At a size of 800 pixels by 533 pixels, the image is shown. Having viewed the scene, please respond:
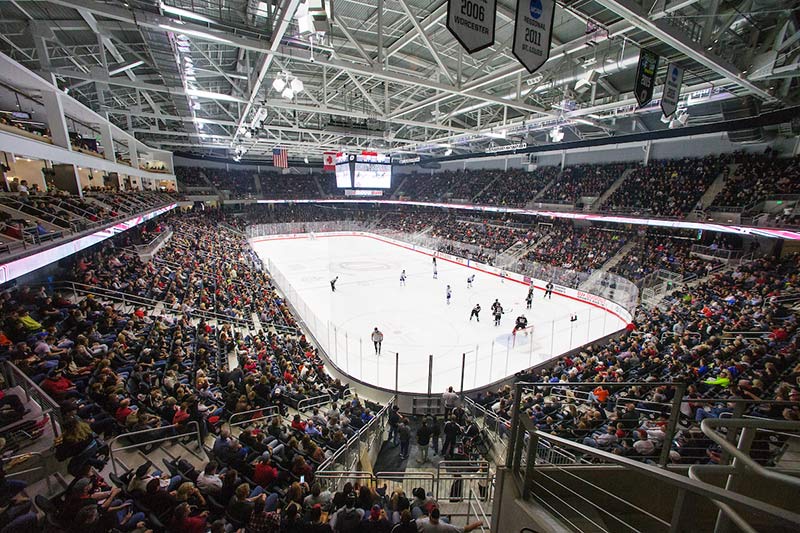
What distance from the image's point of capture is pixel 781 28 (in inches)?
341

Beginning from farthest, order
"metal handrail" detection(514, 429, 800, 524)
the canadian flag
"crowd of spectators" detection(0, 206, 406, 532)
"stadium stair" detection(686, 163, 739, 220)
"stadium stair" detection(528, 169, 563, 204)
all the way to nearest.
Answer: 1. "stadium stair" detection(528, 169, 563, 204)
2. the canadian flag
3. "stadium stair" detection(686, 163, 739, 220)
4. "crowd of spectators" detection(0, 206, 406, 532)
5. "metal handrail" detection(514, 429, 800, 524)

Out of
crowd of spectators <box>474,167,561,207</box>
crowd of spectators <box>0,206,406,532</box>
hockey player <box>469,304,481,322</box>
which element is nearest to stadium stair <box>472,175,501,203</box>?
crowd of spectators <box>474,167,561,207</box>

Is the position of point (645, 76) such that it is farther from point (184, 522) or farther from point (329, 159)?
point (329, 159)

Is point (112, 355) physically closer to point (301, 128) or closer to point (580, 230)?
point (301, 128)

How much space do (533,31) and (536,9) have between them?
0.33 meters

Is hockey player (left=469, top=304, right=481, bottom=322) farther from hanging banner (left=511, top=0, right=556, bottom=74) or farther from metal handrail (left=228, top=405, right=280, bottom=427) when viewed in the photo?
hanging banner (left=511, top=0, right=556, bottom=74)

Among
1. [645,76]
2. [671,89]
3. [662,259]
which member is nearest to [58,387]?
[645,76]

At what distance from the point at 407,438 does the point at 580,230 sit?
2524 centimetres

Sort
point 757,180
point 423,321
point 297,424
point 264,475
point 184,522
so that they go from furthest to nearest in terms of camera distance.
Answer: point 757,180
point 423,321
point 297,424
point 264,475
point 184,522

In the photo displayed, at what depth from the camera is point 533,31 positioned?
220 inches

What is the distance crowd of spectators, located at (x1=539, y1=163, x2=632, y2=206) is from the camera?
2727 centimetres

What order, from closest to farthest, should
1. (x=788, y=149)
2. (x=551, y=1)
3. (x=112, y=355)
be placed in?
(x=551, y=1) < (x=112, y=355) < (x=788, y=149)

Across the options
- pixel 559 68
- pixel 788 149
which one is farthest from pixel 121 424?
pixel 788 149

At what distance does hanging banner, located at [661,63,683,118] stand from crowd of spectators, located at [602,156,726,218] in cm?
1363
